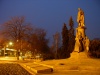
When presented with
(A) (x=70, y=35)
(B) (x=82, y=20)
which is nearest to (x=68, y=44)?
(A) (x=70, y=35)

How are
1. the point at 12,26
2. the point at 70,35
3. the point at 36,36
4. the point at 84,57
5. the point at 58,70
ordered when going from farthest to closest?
the point at 70,35 < the point at 36,36 < the point at 12,26 < the point at 84,57 < the point at 58,70

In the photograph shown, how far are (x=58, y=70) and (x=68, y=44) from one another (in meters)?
40.1

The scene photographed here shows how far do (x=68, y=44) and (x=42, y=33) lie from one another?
27.8 ft

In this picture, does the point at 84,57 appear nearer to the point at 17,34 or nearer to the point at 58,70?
the point at 58,70

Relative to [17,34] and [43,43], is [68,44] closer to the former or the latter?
[43,43]

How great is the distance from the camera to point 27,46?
58.7m

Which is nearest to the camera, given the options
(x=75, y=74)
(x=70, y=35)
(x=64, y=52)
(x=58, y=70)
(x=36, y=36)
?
(x=75, y=74)

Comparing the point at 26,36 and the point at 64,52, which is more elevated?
the point at 26,36

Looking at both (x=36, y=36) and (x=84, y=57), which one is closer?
(x=84, y=57)

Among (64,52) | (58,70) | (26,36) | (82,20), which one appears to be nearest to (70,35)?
(64,52)

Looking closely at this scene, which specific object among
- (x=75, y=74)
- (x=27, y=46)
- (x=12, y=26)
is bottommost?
(x=75, y=74)

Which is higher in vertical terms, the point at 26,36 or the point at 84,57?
the point at 26,36

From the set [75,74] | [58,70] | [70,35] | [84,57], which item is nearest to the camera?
[75,74]

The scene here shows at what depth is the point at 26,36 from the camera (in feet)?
177
